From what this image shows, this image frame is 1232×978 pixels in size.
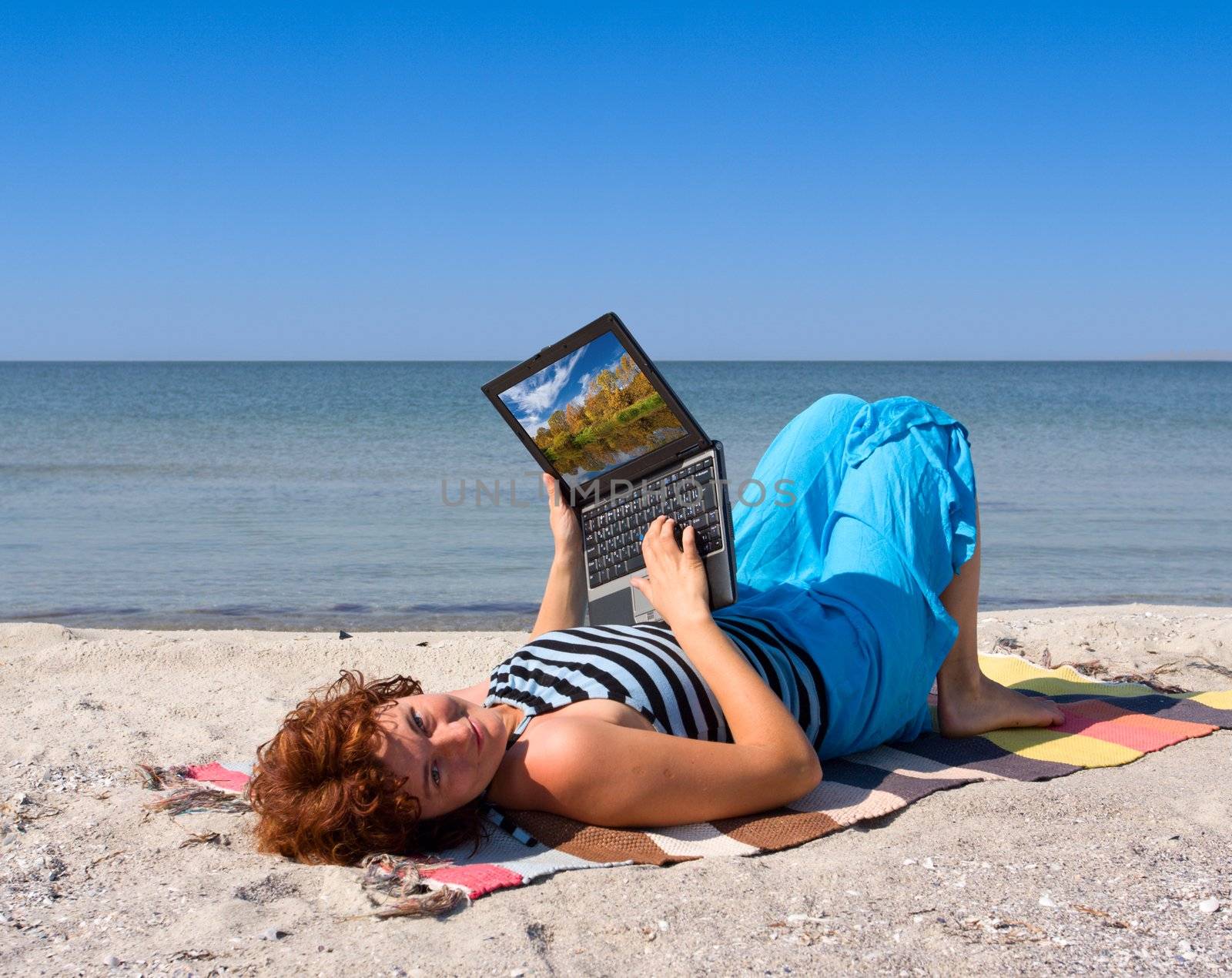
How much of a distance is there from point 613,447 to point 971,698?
4.78 feet

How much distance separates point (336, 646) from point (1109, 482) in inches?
432

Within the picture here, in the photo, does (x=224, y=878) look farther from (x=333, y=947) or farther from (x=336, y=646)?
(x=336, y=646)

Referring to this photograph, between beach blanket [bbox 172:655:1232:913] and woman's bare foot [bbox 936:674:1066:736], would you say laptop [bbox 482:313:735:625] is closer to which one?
beach blanket [bbox 172:655:1232:913]

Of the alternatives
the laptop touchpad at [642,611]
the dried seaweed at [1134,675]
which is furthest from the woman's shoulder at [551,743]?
the dried seaweed at [1134,675]

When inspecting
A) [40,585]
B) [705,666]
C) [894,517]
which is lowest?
[40,585]

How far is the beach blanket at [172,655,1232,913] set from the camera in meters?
2.64

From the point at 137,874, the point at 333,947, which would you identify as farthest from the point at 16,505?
the point at 333,947

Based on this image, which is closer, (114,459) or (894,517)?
(894,517)

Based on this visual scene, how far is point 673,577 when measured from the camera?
300 cm

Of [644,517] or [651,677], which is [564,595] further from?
[651,677]

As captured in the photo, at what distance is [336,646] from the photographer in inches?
201

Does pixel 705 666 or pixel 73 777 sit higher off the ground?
pixel 705 666

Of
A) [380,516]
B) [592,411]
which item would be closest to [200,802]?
[592,411]

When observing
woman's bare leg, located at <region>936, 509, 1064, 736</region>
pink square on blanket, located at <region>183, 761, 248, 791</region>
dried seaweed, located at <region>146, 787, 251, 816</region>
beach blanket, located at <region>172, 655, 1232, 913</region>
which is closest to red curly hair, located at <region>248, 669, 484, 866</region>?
beach blanket, located at <region>172, 655, 1232, 913</region>
